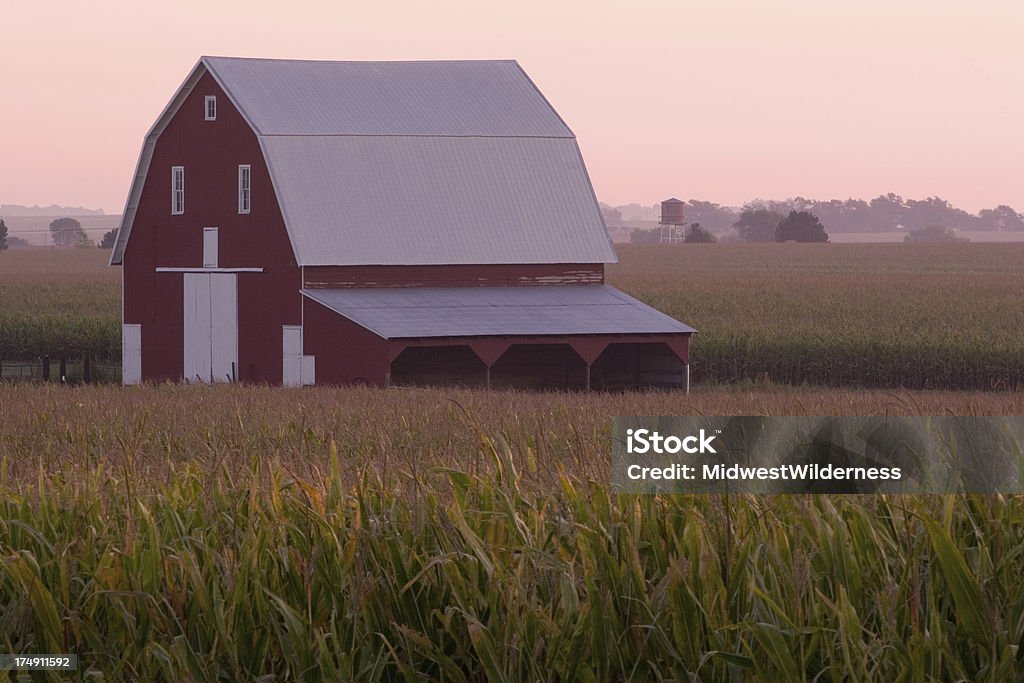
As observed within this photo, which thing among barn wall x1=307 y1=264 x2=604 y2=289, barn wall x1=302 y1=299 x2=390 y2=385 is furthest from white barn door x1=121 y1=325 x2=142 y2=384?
barn wall x1=307 y1=264 x2=604 y2=289

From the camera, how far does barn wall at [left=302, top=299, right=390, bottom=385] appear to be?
2977 centimetres

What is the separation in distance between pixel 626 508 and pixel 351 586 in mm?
1177

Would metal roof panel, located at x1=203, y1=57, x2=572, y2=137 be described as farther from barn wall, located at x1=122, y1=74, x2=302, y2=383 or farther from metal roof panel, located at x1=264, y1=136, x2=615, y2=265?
barn wall, located at x1=122, y1=74, x2=302, y2=383

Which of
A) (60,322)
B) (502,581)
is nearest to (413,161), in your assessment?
(60,322)

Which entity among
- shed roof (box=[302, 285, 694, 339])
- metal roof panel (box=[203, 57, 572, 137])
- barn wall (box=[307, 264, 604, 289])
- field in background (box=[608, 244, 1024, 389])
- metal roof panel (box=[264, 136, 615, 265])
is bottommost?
field in background (box=[608, 244, 1024, 389])

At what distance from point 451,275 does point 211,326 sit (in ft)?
19.3

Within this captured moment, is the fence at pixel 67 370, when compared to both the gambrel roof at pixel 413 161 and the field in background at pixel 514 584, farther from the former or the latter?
the field in background at pixel 514 584

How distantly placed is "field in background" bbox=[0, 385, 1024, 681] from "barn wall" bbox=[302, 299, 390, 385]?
75.2 ft

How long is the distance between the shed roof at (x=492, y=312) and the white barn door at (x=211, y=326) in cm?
318

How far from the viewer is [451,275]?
33.5m

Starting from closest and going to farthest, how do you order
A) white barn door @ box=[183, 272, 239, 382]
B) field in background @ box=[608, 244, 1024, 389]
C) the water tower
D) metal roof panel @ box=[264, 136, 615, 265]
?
metal roof panel @ box=[264, 136, 615, 265] < white barn door @ box=[183, 272, 239, 382] < field in background @ box=[608, 244, 1024, 389] < the water tower

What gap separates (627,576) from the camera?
537 centimetres

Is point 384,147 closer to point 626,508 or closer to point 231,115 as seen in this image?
point 231,115

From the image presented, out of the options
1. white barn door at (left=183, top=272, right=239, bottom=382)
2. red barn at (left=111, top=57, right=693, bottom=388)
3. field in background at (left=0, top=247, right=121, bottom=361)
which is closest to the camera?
red barn at (left=111, top=57, right=693, bottom=388)
